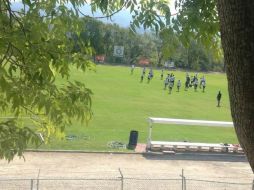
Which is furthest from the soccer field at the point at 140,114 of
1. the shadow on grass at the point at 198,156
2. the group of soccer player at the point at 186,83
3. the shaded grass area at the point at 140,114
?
the shadow on grass at the point at 198,156

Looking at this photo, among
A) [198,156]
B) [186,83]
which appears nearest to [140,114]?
[198,156]

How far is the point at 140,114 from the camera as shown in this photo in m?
33.3

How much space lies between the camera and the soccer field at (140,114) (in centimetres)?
2480

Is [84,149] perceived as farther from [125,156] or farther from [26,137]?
[26,137]

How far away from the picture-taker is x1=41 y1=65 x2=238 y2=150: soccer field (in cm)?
2480

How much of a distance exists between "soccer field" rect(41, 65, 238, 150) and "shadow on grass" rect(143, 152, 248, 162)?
7.51 ft

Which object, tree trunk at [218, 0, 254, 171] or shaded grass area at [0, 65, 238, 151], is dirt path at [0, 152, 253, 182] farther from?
tree trunk at [218, 0, 254, 171]

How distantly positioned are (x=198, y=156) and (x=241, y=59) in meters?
21.4

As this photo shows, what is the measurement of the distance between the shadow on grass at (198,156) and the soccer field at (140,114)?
2289mm

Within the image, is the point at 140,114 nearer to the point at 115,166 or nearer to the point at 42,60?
the point at 115,166

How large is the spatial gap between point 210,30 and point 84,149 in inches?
737

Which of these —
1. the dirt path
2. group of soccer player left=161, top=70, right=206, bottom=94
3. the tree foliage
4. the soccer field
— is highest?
the tree foliage

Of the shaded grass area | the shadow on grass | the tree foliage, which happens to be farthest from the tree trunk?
the shadow on grass

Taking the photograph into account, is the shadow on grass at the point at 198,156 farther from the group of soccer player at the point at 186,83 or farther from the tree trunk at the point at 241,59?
the group of soccer player at the point at 186,83
